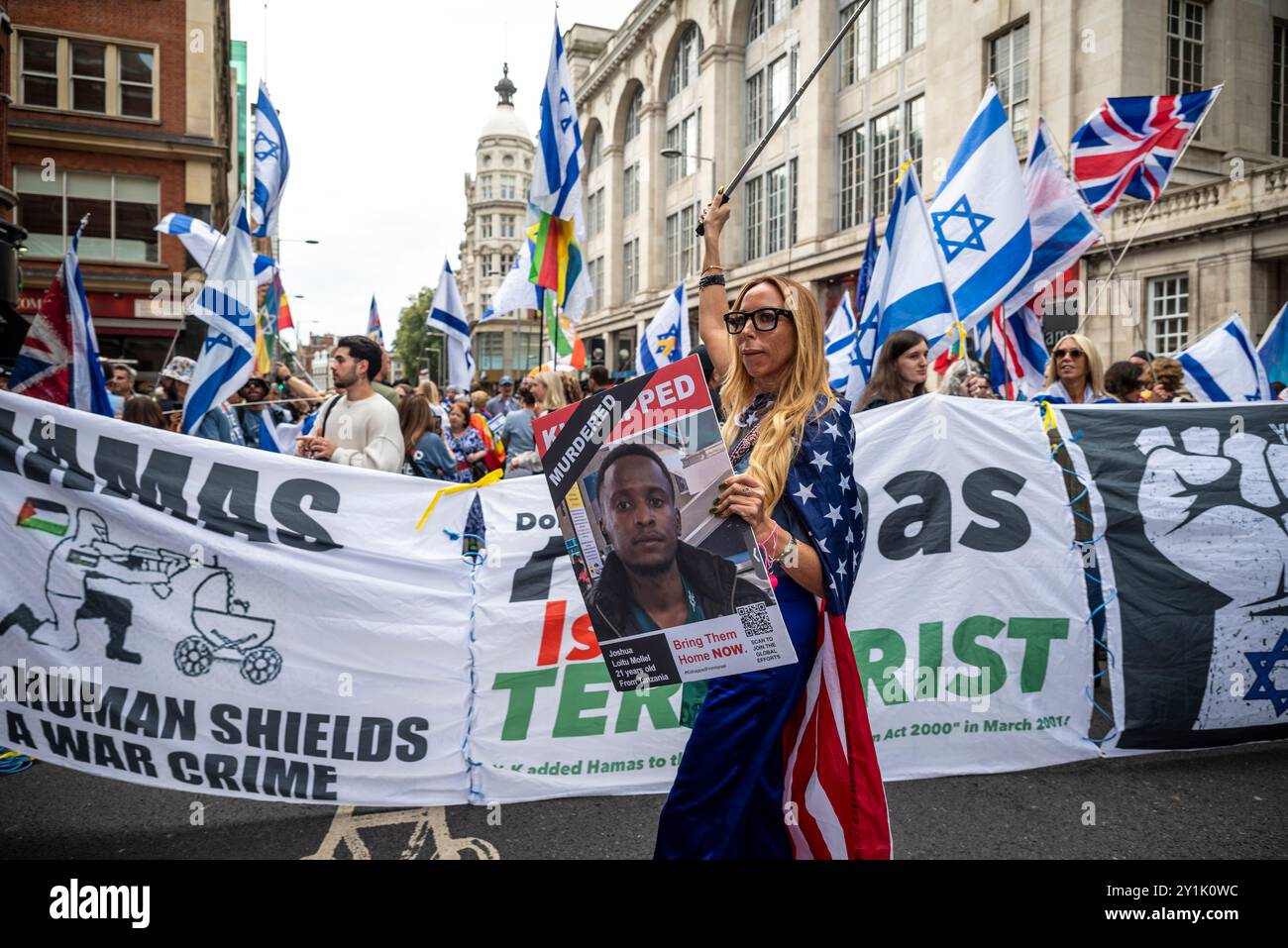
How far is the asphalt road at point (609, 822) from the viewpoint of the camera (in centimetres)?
350

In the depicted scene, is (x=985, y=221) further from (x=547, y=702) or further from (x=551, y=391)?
(x=547, y=702)

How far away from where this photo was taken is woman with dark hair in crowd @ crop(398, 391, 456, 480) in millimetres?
7234

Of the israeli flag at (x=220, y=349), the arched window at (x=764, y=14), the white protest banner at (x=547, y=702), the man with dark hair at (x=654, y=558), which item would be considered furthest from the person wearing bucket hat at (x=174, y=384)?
the arched window at (x=764, y=14)

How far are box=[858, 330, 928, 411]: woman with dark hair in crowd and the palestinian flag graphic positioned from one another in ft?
13.4

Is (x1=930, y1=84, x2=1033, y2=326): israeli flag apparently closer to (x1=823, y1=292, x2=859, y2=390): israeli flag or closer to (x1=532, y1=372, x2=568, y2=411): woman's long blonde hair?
(x1=823, y1=292, x2=859, y2=390): israeli flag

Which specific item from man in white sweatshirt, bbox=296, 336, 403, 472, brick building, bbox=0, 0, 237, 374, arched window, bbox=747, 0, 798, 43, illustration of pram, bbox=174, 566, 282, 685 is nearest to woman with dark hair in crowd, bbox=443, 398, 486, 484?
man in white sweatshirt, bbox=296, 336, 403, 472

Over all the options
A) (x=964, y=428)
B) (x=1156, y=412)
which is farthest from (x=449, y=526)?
(x=1156, y=412)

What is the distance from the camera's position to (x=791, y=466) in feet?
7.98

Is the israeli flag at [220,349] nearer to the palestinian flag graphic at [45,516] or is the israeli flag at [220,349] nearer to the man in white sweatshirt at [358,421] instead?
the man in white sweatshirt at [358,421]

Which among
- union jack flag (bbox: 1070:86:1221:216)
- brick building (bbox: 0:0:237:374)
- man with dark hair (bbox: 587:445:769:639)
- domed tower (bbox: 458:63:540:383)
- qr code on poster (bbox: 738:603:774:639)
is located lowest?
qr code on poster (bbox: 738:603:774:639)
